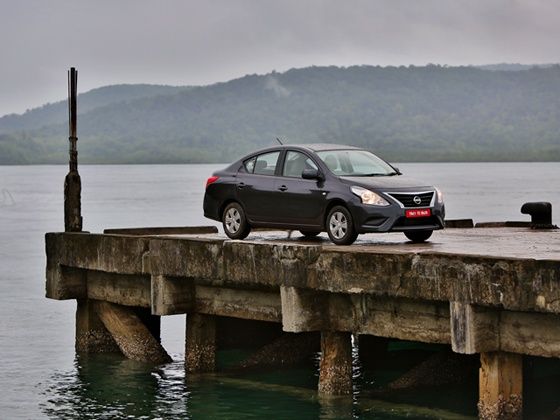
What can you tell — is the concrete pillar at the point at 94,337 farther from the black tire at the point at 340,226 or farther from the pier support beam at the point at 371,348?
the black tire at the point at 340,226

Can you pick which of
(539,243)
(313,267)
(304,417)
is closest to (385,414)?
(304,417)

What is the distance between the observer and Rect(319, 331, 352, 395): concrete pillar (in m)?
19.2

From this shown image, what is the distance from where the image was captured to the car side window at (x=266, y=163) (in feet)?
70.5

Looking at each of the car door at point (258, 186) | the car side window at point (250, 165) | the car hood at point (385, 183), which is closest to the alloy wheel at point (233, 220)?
the car door at point (258, 186)

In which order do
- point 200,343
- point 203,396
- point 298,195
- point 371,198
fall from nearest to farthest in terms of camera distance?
point 371,198 < point 298,195 < point 203,396 < point 200,343

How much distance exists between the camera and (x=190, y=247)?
68.0 ft

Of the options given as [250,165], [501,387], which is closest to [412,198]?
[250,165]

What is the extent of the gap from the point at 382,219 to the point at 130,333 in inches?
228

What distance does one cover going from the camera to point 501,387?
1673 centimetres

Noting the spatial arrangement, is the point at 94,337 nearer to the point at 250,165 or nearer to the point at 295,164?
the point at 250,165

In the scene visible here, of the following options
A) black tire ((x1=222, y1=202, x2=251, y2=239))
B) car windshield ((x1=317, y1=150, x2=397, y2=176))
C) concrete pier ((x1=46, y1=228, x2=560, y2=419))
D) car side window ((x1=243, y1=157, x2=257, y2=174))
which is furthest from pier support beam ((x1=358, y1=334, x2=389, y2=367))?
car side window ((x1=243, y1=157, x2=257, y2=174))

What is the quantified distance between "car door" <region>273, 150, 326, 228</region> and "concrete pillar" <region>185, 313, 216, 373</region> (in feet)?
6.84

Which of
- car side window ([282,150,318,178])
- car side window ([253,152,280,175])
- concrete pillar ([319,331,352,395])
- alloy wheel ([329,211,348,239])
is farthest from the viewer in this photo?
car side window ([253,152,280,175])

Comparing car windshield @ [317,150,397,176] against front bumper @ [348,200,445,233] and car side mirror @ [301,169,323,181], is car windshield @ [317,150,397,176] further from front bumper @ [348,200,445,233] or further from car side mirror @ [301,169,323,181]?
front bumper @ [348,200,445,233]
